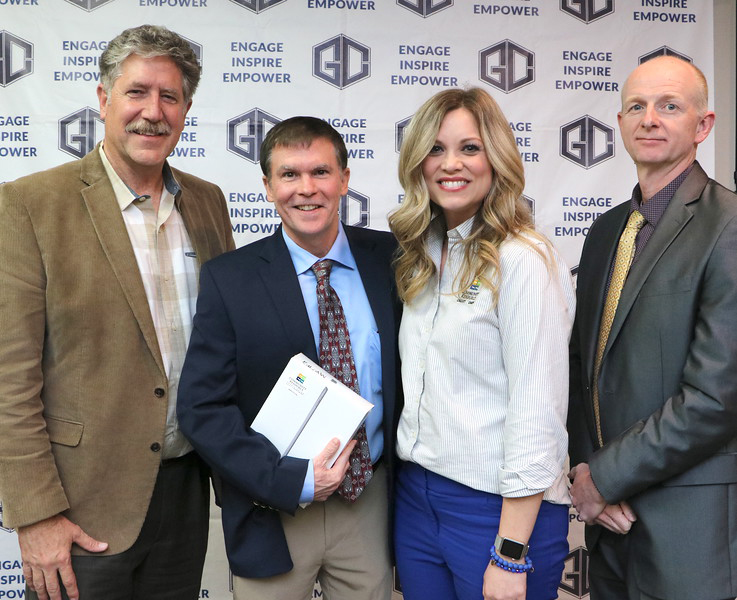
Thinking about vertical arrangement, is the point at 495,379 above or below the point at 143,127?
below

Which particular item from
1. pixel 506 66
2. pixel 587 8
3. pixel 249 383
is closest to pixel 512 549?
pixel 249 383

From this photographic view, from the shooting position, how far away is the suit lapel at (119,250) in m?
1.89

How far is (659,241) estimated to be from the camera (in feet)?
6.17

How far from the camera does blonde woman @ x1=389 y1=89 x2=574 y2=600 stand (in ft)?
5.23

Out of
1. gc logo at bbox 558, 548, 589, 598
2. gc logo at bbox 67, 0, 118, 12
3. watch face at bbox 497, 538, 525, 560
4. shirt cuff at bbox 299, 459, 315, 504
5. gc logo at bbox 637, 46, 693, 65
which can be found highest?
gc logo at bbox 67, 0, 118, 12

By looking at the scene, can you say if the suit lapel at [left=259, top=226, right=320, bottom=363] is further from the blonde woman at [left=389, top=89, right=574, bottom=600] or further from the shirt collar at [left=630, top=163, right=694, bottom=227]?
the shirt collar at [left=630, top=163, right=694, bottom=227]

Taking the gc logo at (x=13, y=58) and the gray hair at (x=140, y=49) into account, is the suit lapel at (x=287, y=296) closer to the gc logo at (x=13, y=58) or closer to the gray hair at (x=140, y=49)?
the gray hair at (x=140, y=49)

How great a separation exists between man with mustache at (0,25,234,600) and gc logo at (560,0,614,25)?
217 cm

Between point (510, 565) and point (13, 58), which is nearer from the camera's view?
point (510, 565)

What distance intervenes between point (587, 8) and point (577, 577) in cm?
290

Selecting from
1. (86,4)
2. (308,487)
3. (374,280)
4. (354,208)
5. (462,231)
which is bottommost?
Result: (308,487)

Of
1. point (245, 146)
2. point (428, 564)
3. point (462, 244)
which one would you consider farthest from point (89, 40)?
point (428, 564)

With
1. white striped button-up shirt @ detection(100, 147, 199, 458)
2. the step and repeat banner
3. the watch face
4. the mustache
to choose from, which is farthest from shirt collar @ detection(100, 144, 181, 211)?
the watch face

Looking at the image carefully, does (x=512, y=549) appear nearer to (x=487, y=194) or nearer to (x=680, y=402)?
(x=680, y=402)
